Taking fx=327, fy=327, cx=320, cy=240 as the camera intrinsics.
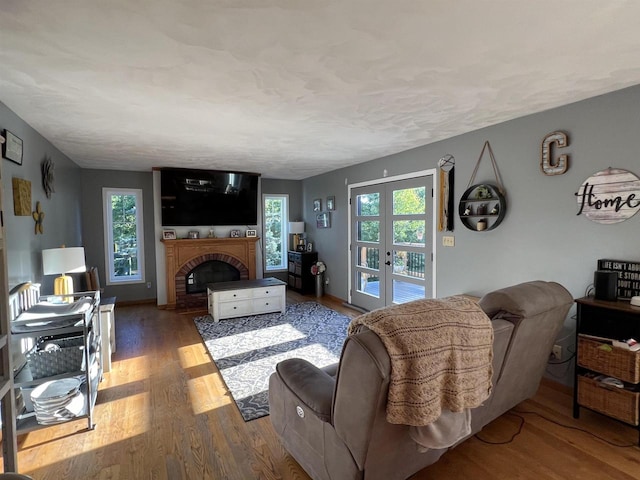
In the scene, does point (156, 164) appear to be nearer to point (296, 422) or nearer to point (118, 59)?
point (118, 59)

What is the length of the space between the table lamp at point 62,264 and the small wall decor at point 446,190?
3792 mm

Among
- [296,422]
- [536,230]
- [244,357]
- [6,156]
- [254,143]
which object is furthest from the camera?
[254,143]

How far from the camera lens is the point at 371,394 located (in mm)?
1281

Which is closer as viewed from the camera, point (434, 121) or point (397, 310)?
point (397, 310)

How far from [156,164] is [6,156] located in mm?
2794

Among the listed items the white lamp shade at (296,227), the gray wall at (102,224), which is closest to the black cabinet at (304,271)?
the white lamp shade at (296,227)

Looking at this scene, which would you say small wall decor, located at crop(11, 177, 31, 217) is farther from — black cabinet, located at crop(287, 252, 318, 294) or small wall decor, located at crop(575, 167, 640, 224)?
small wall decor, located at crop(575, 167, 640, 224)

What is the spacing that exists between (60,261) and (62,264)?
0.03m

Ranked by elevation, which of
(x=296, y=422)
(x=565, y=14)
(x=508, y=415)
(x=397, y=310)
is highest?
(x=565, y=14)

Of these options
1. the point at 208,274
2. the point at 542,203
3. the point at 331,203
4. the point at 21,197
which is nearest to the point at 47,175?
the point at 21,197

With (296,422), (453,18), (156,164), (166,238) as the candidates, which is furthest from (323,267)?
(453,18)

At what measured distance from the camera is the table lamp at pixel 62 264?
2871mm

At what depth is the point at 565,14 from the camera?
58.8 inches

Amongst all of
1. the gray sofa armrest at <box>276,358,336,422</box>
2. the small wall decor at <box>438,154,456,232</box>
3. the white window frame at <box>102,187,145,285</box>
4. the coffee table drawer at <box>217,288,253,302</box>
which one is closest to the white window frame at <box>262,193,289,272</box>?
the coffee table drawer at <box>217,288,253,302</box>
